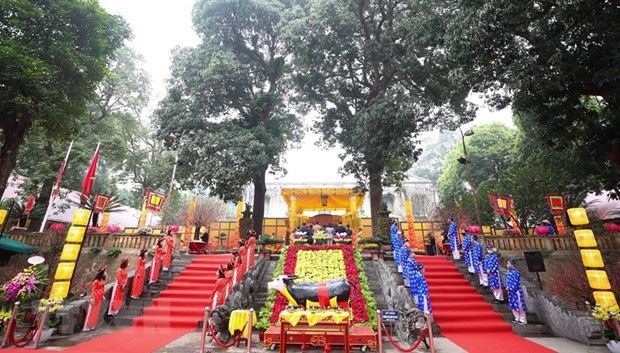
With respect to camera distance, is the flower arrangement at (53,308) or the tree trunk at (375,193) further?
the tree trunk at (375,193)

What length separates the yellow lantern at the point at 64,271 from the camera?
275 inches

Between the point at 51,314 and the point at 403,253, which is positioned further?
the point at 403,253

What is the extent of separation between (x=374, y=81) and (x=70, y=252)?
14104 mm

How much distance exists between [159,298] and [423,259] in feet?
29.7

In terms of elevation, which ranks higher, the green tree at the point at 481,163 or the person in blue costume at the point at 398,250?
the green tree at the point at 481,163

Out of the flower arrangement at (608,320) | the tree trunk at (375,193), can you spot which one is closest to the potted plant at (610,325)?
the flower arrangement at (608,320)

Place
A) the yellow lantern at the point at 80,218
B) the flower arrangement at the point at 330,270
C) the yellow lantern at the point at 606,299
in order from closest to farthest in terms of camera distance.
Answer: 1. the yellow lantern at the point at 606,299
2. the yellow lantern at the point at 80,218
3. the flower arrangement at the point at 330,270

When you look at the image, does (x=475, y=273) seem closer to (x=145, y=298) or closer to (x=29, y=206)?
(x=145, y=298)

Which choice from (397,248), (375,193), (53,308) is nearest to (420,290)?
(397,248)

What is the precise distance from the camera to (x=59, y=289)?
6.89 metres

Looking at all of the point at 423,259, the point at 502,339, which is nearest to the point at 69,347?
the point at 502,339

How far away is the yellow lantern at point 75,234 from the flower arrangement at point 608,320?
11801 millimetres

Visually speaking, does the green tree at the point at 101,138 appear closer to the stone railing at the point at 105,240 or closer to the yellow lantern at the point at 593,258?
the stone railing at the point at 105,240

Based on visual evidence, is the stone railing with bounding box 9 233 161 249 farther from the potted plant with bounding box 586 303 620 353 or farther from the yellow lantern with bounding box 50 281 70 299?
the potted plant with bounding box 586 303 620 353
